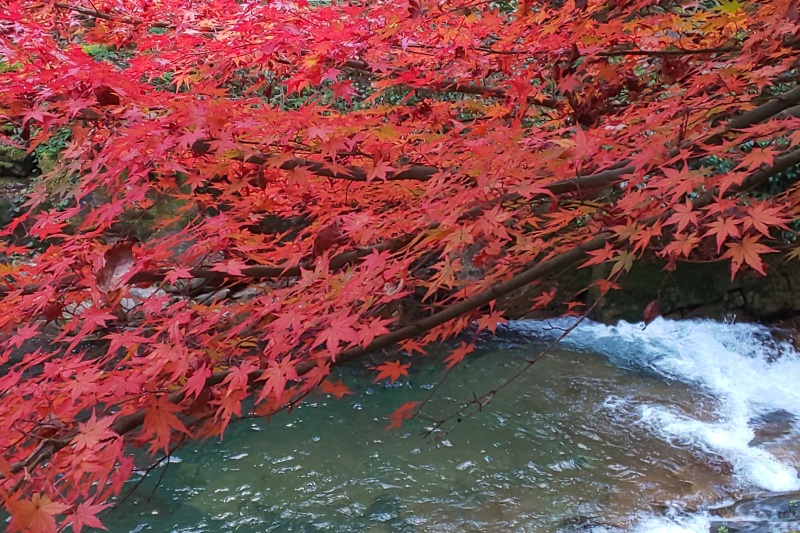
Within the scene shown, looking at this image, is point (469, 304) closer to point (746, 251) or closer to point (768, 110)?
point (746, 251)

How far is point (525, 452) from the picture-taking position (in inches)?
197

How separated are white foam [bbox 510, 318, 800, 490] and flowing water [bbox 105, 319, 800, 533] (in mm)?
19

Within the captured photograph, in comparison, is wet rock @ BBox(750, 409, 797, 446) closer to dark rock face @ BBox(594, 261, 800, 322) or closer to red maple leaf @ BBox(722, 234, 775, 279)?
dark rock face @ BBox(594, 261, 800, 322)

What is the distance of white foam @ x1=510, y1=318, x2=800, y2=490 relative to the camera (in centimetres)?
470

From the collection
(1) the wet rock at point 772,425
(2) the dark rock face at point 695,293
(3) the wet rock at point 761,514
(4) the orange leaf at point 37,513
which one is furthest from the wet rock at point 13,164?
(1) the wet rock at point 772,425

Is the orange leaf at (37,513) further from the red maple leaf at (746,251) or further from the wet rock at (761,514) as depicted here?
the wet rock at (761,514)

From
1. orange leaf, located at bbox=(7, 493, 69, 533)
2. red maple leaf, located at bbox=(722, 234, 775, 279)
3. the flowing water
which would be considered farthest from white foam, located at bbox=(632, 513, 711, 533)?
orange leaf, located at bbox=(7, 493, 69, 533)

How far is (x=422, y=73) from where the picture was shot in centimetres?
365

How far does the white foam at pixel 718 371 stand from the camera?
470 cm

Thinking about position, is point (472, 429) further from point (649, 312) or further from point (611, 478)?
point (649, 312)

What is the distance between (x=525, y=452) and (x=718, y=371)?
2.59 metres

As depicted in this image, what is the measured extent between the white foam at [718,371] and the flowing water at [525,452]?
0.7 inches

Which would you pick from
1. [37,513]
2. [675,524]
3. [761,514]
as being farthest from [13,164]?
[761,514]

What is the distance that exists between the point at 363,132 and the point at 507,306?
478 centimetres
